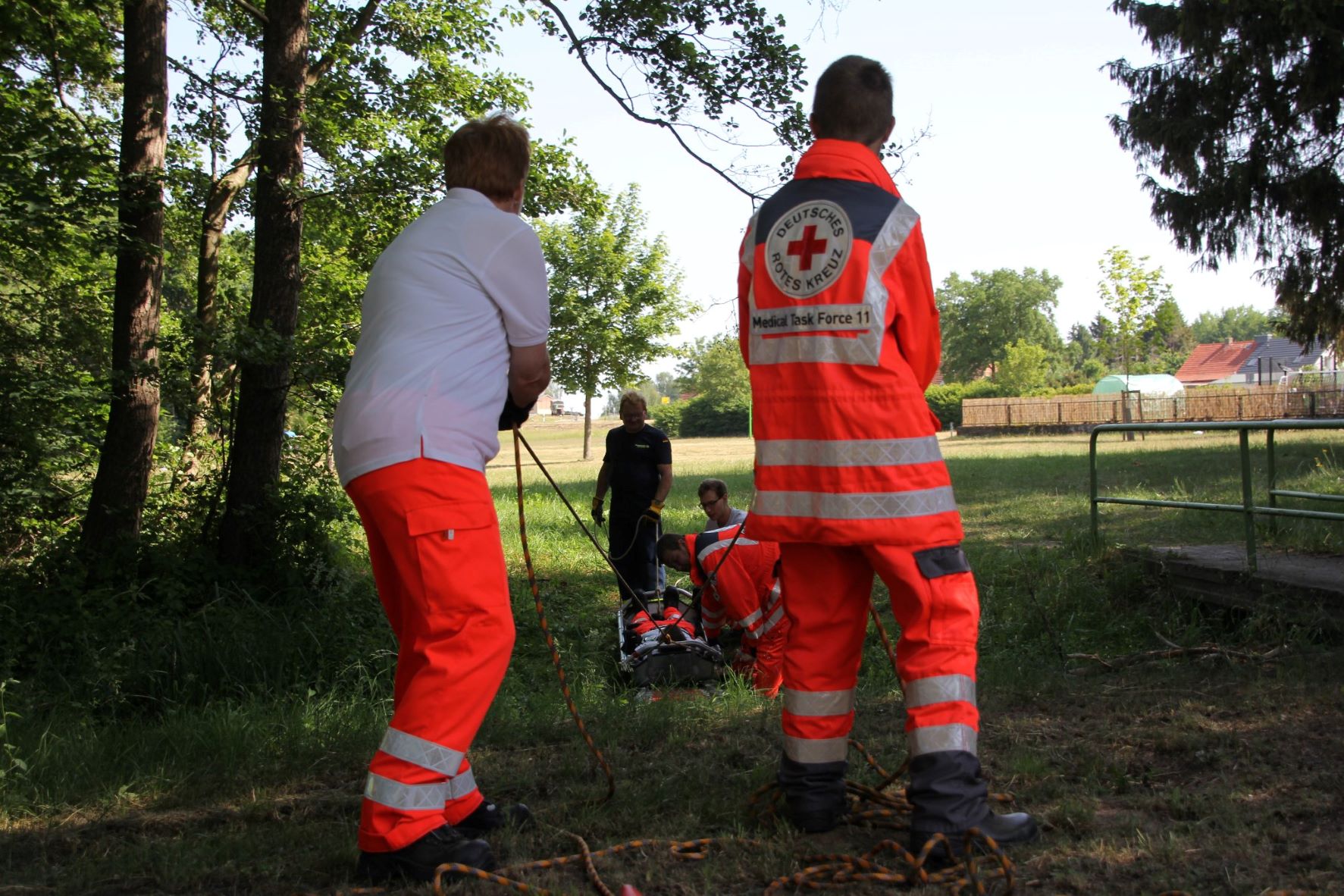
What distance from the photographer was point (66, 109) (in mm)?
9469

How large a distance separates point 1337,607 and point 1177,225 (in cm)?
1266

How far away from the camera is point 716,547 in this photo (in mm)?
6578

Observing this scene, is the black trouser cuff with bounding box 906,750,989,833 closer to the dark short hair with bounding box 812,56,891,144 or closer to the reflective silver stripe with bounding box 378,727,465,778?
the reflective silver stripe with bounding box 378,727,465,778

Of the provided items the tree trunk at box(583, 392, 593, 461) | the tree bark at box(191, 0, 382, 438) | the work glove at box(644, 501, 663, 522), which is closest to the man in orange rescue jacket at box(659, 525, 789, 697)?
the work glove at box(644, 501, 663, 522)

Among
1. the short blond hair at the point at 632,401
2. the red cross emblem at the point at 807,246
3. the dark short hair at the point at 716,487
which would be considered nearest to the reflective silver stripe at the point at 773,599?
the dark short hair at the point at 716,487

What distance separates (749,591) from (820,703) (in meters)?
3.31

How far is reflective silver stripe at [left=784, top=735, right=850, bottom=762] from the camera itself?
321 centimetres

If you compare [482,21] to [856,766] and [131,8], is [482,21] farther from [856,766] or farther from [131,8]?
[856,766]

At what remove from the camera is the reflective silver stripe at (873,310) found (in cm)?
307

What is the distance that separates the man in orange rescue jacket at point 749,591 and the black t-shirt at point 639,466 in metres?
2.26

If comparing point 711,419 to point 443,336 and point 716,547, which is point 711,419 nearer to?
point 716,547

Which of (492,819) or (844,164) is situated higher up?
(844,164)

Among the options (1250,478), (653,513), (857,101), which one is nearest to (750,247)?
(857,101)

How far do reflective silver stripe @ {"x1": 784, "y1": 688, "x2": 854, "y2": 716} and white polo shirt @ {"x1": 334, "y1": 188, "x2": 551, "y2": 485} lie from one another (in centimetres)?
117
